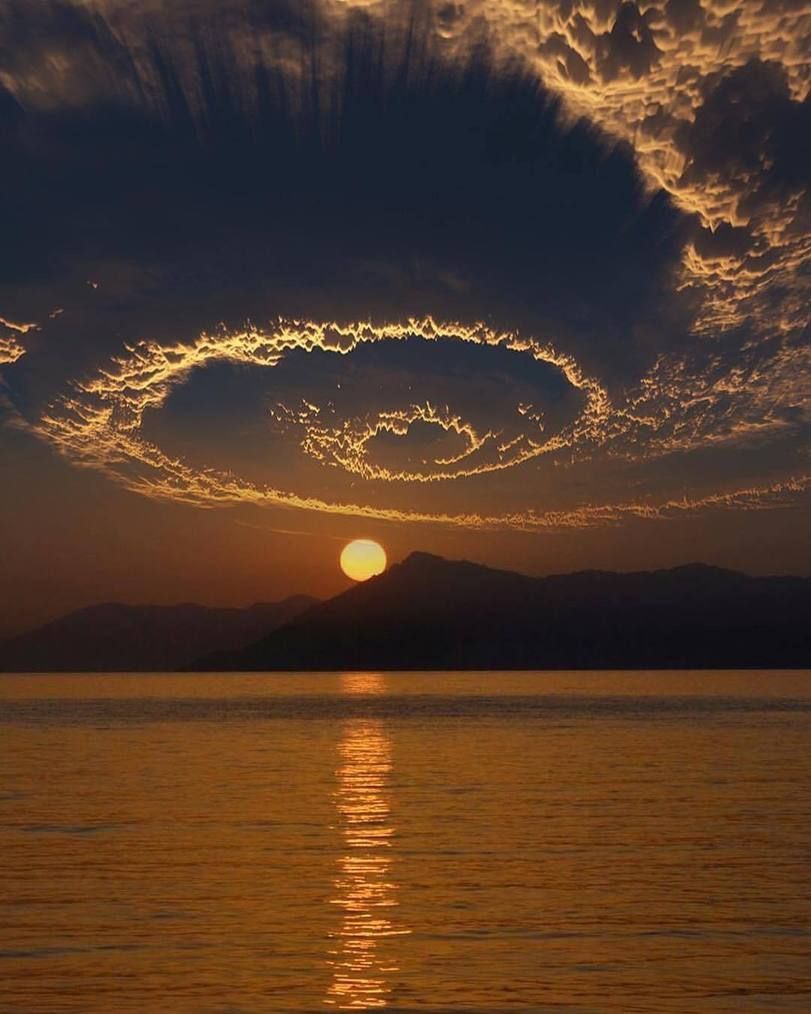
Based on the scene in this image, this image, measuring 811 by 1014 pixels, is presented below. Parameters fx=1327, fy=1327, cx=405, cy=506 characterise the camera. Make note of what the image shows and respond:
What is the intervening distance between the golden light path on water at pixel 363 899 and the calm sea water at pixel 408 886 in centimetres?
10

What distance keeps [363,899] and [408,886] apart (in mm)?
2131

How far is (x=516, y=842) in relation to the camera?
43.9 meters

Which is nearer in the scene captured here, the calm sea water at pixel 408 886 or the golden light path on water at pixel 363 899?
the golden light path on water at pixel 363 899

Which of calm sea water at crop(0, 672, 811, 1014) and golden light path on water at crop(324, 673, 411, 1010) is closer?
golden light path on water at crop(324, 673, 411, 1010)

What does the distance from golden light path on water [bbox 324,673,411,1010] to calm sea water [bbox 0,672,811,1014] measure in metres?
0.10

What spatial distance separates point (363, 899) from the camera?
3400 cm

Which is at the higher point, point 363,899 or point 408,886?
point 408,886

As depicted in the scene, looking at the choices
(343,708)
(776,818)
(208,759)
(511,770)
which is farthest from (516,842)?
(343,708)

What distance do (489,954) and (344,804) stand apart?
29.6 metres

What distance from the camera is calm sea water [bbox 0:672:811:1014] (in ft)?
82.9

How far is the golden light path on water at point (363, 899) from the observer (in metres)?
25.1

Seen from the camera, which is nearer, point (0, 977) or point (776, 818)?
point (0, 977)

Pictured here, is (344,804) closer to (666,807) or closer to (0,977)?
(666,807)

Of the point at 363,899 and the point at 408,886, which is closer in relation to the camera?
the point at 363,899
